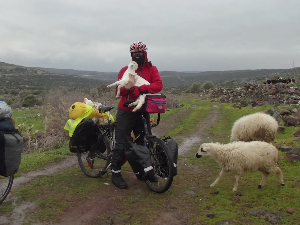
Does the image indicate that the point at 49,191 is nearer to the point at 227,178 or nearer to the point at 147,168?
the point at 147,168

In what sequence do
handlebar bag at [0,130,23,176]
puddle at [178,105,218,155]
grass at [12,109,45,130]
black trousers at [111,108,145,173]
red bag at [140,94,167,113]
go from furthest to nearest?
1. grass at [12,109,45,130]
2. puddle at [178,105,218,155]
3. black trousers at [111,108,145,173]
4. red bag at [140,94,167,113]
5. handlebar bag at [0,130,23,176]

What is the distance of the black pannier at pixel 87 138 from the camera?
5.93m

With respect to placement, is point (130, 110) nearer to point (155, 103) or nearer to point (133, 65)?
point (155, 103)

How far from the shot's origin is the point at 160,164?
17.5ft

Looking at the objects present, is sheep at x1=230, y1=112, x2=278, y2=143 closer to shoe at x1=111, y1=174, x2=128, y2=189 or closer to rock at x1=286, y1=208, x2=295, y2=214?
rock at x1=286, y1=208, x2=295, y2=214

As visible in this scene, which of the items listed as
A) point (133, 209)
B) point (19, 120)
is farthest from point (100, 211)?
point (19, 120)

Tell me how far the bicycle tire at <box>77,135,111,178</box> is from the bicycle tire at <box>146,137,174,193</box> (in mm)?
1074

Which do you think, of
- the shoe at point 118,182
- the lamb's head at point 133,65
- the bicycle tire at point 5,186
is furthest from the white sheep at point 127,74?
the bicycle tire at point 5,186

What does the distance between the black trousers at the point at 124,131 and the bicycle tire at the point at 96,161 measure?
0.35 meters

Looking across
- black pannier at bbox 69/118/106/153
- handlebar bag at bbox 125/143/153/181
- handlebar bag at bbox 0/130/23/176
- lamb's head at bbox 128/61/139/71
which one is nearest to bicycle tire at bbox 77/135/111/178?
black pannier at bbox 69/118/106/153

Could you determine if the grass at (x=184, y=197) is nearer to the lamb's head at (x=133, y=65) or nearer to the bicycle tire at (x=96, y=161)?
the bicycle tire at (x=96, y=161)

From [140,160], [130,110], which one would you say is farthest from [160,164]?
[130,110]

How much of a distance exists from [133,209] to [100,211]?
1.71 feet

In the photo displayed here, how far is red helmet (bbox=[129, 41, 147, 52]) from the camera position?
210 inches
